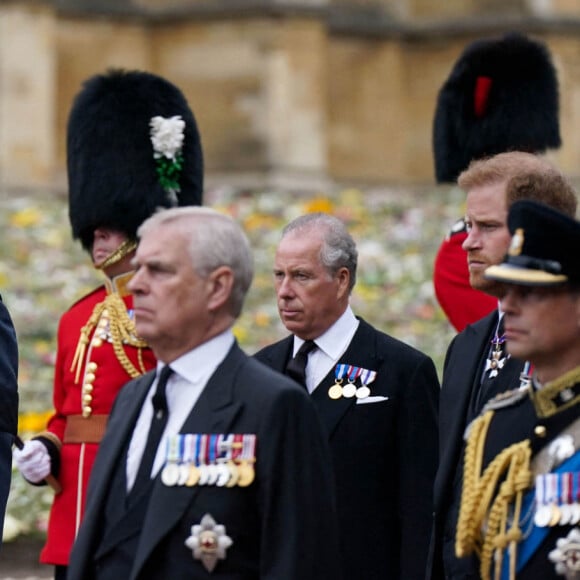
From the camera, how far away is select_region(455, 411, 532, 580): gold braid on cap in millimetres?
5449

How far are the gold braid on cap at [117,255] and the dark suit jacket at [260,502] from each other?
2.49m

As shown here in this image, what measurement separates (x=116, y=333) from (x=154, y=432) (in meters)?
2.34

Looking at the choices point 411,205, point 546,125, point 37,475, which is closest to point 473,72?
point 546,125

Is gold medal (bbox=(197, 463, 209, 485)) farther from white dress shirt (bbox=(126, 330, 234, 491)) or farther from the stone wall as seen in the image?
the stone wall

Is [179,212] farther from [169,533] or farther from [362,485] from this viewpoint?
[362,485]

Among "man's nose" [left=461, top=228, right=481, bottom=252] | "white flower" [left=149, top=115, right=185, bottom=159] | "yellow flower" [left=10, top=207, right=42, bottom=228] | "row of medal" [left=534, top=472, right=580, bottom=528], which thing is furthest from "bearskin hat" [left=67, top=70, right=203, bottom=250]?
"yellow flower" [left=10, top=207, right=42, bottom=228]

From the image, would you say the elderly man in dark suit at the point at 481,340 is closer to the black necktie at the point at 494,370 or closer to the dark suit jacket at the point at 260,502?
the black necktie at the point at 494,370

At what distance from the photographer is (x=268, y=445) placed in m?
5.46

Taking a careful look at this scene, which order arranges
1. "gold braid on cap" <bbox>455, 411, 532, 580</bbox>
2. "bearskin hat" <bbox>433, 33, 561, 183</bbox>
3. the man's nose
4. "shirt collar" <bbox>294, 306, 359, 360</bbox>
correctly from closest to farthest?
1. "gold braid on cap" <bbox>455, 411, 532, 580</bbox>
2. the man's nose
3. "shirt collar" <bbox>294, 306, 359, 360</bbox>
4. "bearskin hat" <bbox>433, 33, 561, 183</bbox>

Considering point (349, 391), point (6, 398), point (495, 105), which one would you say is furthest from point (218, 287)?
point (495, 105)

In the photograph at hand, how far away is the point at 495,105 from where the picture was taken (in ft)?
31.2

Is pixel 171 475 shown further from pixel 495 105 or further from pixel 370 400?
pixel 495 105

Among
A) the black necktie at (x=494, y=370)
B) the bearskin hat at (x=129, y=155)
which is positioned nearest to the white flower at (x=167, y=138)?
the bearskin hat at (x=129, y=155)

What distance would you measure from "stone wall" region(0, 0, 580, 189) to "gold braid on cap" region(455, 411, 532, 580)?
1562 centimetres
